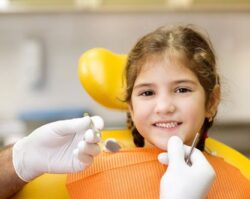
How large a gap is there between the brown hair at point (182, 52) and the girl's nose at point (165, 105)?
0.13m

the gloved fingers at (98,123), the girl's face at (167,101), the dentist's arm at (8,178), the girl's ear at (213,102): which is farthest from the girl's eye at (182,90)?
the dentist's arm at (8,178)

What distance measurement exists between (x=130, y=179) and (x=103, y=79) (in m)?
0.41

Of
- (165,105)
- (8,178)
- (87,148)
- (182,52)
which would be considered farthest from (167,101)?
(8,178)

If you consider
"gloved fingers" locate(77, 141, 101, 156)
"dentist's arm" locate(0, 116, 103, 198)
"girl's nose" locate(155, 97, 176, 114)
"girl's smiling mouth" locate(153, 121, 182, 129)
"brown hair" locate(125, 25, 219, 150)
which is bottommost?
"dentist's arm" locate(0, 116, 103, 198)

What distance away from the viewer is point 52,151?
1210 millimetres

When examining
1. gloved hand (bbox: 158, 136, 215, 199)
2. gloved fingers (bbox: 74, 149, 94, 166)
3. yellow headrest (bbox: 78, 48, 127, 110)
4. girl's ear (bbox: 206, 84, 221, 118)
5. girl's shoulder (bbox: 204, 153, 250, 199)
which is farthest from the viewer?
yellow headrest (bbox: 78, 48, 127, 110)

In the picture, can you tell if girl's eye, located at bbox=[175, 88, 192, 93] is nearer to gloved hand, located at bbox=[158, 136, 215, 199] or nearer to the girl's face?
the girl's face

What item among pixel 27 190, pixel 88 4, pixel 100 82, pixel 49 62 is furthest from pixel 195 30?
pixel 49 62

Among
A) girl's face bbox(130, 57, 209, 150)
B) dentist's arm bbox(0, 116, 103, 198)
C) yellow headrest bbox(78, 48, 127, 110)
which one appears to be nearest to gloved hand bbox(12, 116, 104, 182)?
dentist's arm bbox(0, 116, 103, 198)

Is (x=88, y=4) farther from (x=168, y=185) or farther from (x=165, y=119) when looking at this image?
(x=168, y=185)

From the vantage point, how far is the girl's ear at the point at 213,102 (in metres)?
1.32

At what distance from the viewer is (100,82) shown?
1.47 meters

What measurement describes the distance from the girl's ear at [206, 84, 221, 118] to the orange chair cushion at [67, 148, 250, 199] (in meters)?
0.16

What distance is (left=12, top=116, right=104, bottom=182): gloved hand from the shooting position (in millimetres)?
1146
